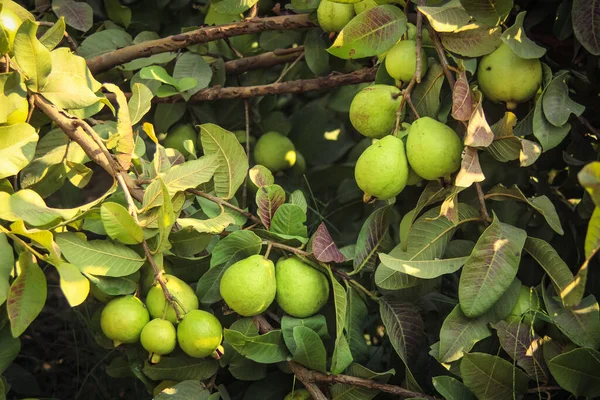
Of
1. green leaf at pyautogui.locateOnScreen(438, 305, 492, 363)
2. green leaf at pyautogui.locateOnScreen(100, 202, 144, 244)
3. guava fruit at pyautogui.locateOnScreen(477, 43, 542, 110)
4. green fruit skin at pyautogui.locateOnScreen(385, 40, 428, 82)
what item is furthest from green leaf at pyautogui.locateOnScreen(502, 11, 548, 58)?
green leaf at pyautogui.locateOnScreen(100, 202, 144, 244)

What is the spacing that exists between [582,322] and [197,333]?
0.62m

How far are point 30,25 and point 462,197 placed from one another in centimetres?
88

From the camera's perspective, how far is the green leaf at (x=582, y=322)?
1.17m

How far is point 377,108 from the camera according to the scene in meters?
1.28

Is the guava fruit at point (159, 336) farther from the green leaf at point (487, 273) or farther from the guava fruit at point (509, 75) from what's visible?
the guava fruit at point (509, 75)

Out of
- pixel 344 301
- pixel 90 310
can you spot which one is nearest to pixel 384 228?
pixel 344 301

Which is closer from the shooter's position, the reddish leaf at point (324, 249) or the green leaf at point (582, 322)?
the green leaf at point (582, 322)

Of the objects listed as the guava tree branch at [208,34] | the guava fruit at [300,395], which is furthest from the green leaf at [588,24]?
the guava fruit at [300,395]

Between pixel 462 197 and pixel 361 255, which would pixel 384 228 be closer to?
pixel 361 255

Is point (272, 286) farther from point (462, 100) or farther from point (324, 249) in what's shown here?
point (462, 100)

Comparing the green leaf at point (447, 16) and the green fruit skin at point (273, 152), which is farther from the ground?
the green leaf at point (447, 16)

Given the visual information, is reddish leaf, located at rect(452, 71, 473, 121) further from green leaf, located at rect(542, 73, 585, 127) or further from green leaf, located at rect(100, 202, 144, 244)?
green leaf, located at rect(100, 202, 144, 244)

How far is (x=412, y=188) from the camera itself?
1.79 m

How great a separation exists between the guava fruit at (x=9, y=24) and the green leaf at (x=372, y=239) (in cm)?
70
